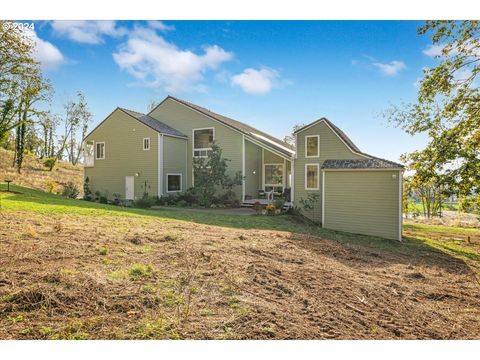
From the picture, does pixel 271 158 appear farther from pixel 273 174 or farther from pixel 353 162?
pixel 353 162

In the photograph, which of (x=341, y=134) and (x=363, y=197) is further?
(x=341, y=134)

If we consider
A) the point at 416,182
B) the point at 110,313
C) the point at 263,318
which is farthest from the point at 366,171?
the point at 110,313

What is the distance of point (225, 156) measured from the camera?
16469 millimetres

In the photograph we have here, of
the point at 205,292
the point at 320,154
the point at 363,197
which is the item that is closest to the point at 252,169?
the point at 320,154

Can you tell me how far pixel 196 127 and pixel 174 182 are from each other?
348cm

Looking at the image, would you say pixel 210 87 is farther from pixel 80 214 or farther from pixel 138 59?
pixel 80 214

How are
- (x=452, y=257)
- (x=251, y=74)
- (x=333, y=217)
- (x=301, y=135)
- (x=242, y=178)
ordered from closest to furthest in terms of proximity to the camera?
(x=251, y=74) → (x=452, y=257) → (x=333, y=217) → (x=301, y=135) → (x=242, y=178)

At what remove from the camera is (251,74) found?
269 inches

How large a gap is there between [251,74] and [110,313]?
224 inches

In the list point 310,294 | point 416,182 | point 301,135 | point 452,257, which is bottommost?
point 452,257

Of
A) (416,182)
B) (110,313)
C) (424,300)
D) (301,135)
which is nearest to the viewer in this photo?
(110,313)

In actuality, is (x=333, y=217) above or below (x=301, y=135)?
below

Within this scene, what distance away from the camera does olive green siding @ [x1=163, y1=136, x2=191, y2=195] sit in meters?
16.3

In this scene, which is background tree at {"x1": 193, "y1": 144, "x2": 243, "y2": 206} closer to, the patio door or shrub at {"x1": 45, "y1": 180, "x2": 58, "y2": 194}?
the patio door
